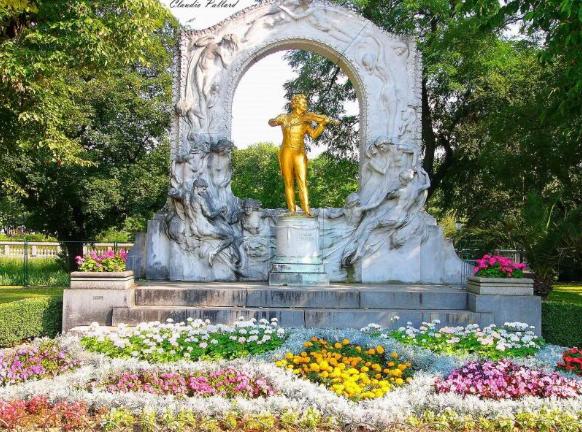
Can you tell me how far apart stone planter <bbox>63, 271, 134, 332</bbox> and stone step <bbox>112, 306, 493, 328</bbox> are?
0.25 meters

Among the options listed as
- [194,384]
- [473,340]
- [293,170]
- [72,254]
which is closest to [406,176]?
[293,170]

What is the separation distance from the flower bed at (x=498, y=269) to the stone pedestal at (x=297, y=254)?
9.49 ft

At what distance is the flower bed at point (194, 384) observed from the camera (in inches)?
248

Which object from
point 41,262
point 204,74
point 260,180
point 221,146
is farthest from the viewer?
point 260,180

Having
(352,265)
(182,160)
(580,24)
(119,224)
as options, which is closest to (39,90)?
(182,160)

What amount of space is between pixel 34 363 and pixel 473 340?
557cm

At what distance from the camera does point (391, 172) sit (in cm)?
1320

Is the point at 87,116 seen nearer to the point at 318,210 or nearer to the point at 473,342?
the point at 318,210

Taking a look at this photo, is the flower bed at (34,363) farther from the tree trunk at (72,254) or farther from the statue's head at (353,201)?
the tree trunk at (72,254)

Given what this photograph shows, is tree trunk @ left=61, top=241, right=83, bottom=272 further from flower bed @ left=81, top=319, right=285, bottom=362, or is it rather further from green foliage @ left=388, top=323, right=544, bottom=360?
green foliage @ left=388, top=323, right=544, bottom=360

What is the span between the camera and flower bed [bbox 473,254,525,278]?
1065 centimetres

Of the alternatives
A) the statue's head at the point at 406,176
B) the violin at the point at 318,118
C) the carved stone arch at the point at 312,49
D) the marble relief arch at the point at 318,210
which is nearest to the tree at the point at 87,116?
the marble relief arch at the point at 318,210

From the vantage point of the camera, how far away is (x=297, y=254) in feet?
39.3

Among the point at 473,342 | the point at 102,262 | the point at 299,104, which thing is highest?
the point at 299,104
